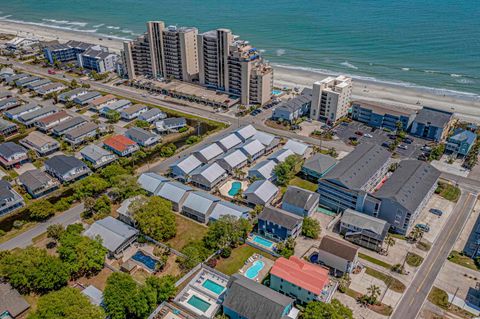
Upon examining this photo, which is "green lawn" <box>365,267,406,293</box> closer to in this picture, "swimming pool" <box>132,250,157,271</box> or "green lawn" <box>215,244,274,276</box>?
"green lawn" <box>215,244,274,276</box>

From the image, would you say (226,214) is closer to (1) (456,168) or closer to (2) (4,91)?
(1) (456,168)

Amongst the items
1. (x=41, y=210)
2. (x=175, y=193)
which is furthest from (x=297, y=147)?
(x=41, y=210)

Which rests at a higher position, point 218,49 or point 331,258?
point 218,49

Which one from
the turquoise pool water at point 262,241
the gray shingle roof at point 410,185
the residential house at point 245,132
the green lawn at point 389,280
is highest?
the gray shingle roof at point 410,185

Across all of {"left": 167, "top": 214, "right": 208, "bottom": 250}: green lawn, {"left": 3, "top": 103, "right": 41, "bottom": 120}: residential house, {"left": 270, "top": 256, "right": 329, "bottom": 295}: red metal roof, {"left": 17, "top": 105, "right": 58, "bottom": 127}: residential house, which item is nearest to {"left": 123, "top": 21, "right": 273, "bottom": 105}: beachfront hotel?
{"left": 17, "top": 105, "right": 58, "bottom": 127}: residential house

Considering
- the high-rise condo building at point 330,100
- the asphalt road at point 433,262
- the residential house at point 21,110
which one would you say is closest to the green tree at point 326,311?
the asphalt road at point 433,262

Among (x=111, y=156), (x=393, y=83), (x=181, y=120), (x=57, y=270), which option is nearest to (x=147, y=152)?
(x=111, y=156)

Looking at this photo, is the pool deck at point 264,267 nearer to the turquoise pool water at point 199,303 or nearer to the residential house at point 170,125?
the turquoise pool water at point 199,303
